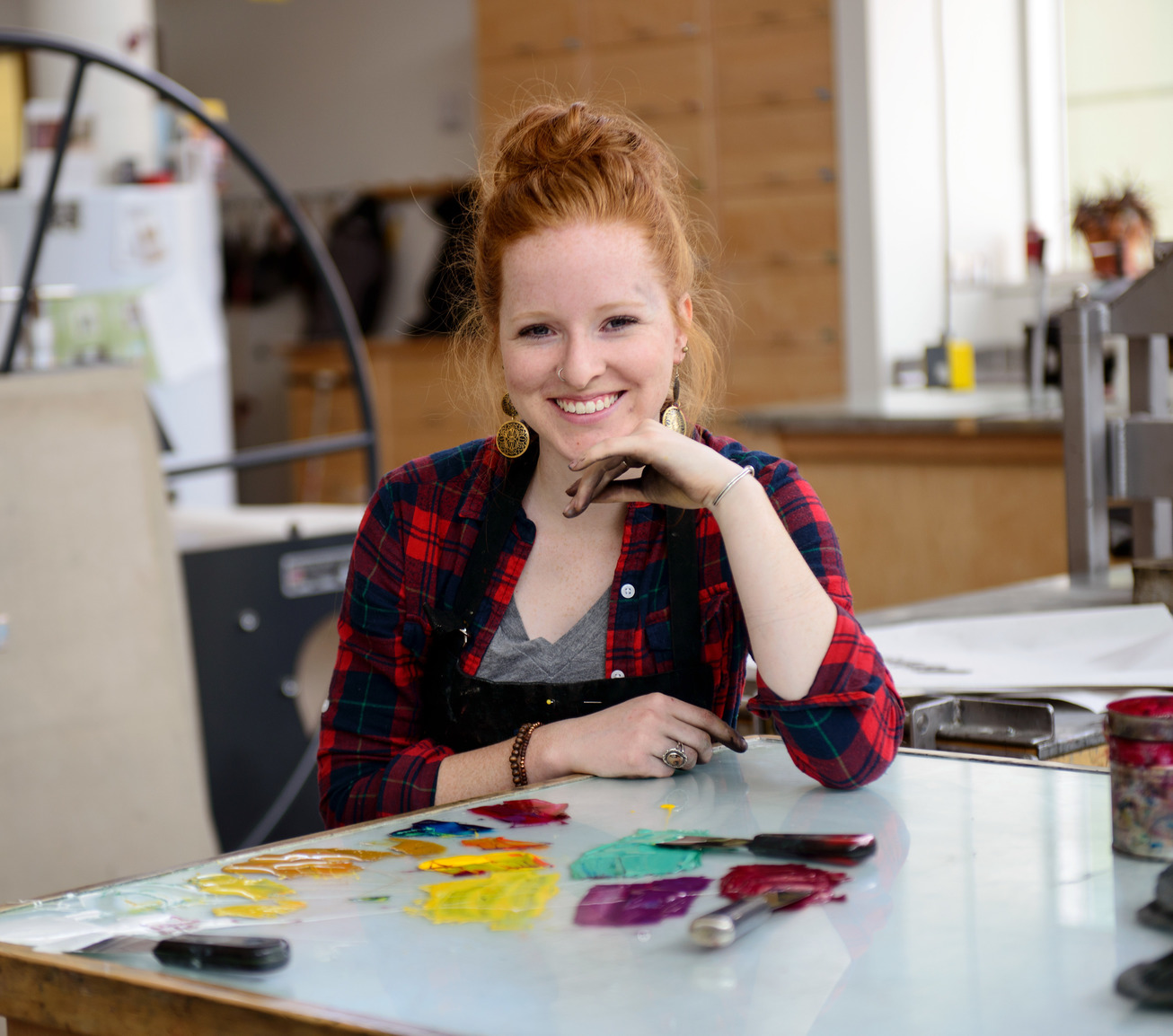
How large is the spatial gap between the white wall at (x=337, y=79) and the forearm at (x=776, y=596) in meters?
6.65

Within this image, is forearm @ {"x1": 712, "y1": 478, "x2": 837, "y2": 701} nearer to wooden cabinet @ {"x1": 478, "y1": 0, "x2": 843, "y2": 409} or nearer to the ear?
the ear

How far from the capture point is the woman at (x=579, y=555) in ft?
4.00

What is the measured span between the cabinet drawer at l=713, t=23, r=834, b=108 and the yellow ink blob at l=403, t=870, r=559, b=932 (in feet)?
17.6

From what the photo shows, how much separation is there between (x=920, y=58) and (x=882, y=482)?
3029 millimetres

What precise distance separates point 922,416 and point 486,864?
8.82 feet

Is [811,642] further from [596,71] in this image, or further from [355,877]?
[596,71]

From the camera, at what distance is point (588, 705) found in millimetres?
1367

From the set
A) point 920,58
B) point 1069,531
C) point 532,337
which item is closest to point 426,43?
point 920,58

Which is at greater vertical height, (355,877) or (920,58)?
(920,58)

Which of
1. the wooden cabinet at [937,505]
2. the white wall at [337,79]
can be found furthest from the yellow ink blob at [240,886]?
the white wall at [337,79]

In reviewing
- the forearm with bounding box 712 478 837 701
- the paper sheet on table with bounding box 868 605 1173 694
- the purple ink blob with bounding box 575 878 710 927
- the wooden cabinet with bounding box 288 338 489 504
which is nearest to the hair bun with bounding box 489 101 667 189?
the forearm with bounding box 712 478 837 701

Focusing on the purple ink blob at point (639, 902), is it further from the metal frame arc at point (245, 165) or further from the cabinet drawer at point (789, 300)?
the cabinet drawer at point (789, 300)

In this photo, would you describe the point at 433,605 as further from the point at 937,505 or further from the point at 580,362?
the point at 937,505

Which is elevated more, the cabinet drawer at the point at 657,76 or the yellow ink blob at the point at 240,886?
the cabinet drawer at the point at 657,76
